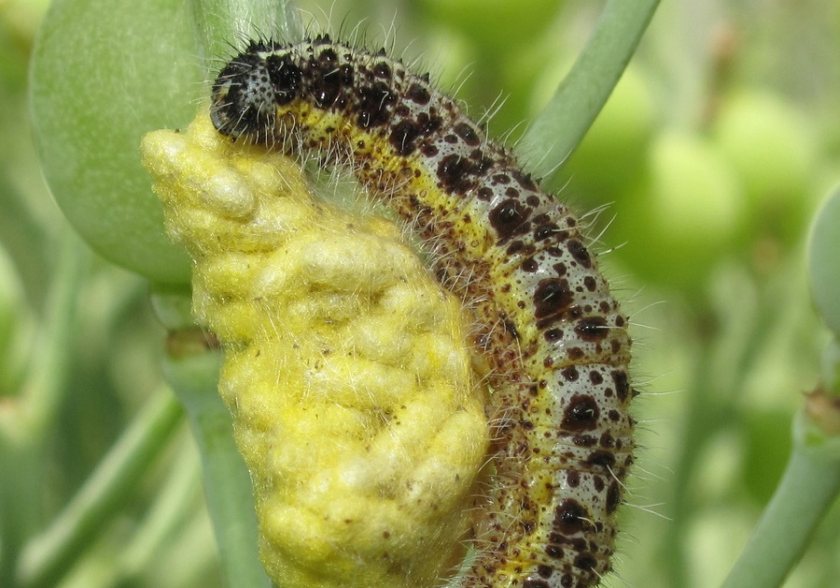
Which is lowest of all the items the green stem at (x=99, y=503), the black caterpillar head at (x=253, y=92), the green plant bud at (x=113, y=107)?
the green stem at (x=99, y=503)

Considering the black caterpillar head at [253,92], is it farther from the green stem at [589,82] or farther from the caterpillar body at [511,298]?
the green stem at [589,82]

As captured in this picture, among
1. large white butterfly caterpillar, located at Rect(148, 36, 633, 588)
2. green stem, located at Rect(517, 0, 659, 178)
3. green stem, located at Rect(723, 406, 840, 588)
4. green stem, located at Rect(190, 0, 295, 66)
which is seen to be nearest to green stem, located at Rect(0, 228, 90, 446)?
large white butterfly caterpillar, located at Rect(148, 36, 633, 588)

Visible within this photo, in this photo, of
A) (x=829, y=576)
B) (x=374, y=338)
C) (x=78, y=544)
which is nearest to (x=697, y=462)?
(x=829, y=576)

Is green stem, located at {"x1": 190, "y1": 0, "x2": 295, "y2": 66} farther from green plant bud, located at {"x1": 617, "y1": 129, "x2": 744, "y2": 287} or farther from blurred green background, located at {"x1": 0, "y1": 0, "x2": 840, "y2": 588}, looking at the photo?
green plant bud, located at {"x1": 617, "y1": 129, "x2": 744, "y2": 287}

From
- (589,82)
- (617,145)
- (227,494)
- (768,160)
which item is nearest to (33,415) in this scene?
(227,494)

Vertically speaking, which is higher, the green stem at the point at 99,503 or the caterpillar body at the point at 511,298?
the caterpillar body at the point at 511,298

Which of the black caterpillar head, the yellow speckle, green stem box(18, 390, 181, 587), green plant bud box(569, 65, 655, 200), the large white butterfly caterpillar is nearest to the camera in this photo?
the yellow speckle

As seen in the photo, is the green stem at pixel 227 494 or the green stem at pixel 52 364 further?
the green stem at pixel 52 364

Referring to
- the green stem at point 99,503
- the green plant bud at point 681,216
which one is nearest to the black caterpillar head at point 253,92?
the green stem at point 99,503
